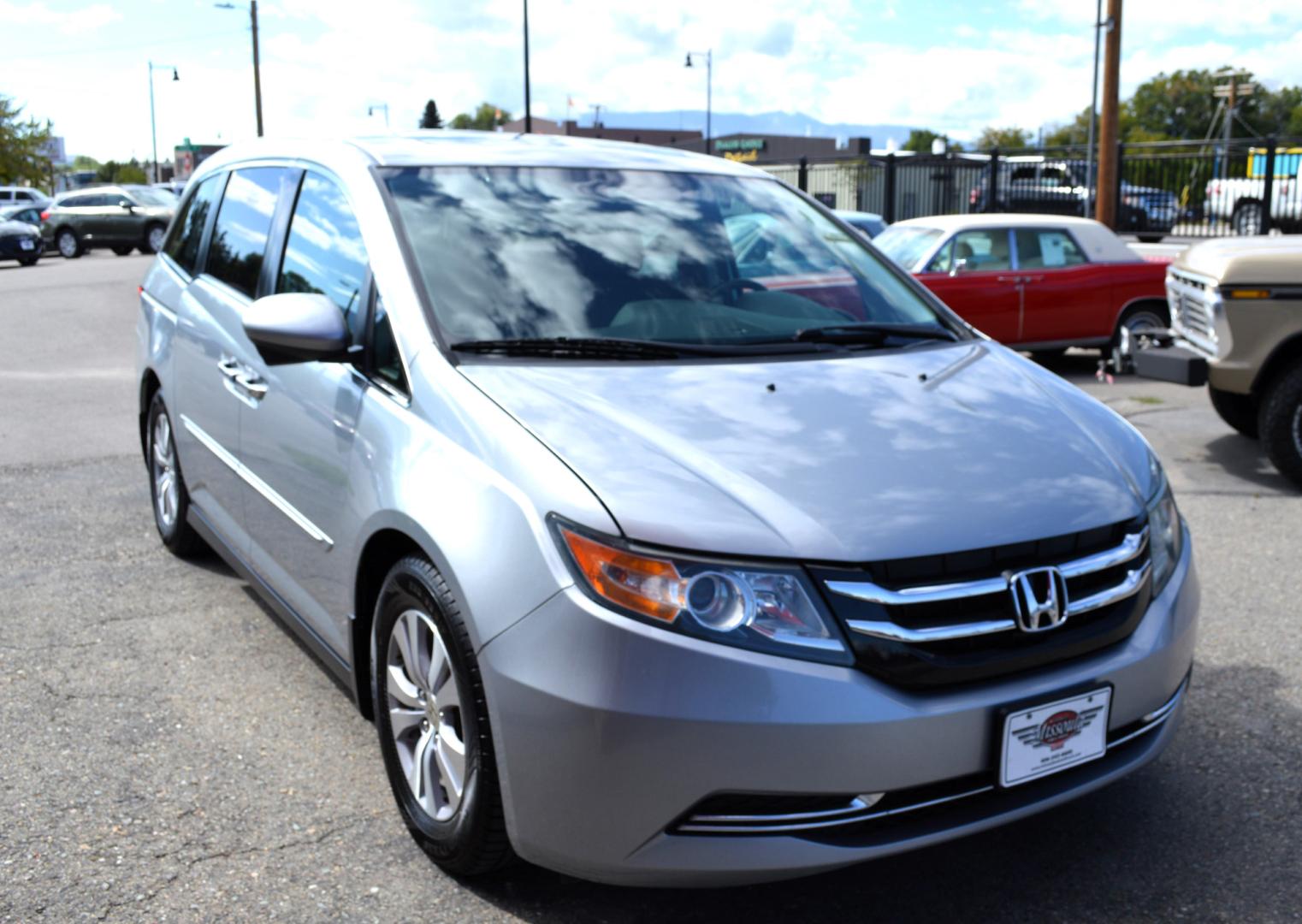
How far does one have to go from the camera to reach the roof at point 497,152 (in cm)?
384

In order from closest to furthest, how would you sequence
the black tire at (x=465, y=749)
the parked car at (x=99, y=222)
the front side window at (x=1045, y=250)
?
the black tire at (x=465, y=749)
the front side window at (x=1045, y=250)
the parked car at (x=99, y=222)

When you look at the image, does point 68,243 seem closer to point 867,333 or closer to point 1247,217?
point 1247,217

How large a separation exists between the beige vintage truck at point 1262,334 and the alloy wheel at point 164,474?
206 inches

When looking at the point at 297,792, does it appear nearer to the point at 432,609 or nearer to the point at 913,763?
the point at 432,609

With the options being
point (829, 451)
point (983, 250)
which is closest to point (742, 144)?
point (983, 250)

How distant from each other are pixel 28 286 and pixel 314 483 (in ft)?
71.2

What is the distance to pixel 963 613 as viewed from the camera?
2.53 m

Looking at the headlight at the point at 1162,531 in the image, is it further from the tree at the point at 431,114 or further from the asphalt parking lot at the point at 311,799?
the tree at the point at 431,114

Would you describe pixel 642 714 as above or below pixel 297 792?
above

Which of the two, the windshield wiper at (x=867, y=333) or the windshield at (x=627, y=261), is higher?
the windshield at (x=627, y=261)

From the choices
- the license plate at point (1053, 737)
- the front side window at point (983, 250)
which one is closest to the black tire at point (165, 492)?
the license plate at point (1053, 737)

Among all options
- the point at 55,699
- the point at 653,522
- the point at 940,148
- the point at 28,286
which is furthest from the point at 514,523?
the point at 940,148

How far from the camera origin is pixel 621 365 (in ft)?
10.6

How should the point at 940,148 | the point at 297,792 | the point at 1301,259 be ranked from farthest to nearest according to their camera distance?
the point at 940,148 < the point at 1301,259 < the point at 297,792
